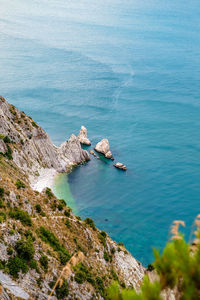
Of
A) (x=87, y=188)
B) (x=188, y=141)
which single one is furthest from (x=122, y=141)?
(x=87, y=188)

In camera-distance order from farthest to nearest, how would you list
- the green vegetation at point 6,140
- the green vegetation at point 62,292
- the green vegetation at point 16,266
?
the green vegetation at point 6,140 → the green vegetation at point 62,292 → the green vegetation at point 16,266

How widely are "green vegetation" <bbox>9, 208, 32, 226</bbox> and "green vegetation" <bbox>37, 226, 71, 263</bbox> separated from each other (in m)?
1.90

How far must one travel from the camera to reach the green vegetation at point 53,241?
1372 inches

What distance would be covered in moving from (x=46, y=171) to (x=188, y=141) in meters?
62.4

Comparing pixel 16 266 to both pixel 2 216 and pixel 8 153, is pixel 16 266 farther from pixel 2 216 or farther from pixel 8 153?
pixel 8 153

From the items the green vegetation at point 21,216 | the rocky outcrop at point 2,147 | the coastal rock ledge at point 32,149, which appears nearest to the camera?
the green vegetation at point 21,216

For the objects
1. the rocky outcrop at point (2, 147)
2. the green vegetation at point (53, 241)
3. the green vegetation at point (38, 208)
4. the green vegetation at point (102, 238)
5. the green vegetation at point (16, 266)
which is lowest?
the green vegetation at point (16, 266)

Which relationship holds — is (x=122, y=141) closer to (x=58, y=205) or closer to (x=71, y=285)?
(x=58, y=205)

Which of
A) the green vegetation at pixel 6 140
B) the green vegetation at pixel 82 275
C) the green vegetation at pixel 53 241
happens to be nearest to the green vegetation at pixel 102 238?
the green vegetation at pixel 82 275

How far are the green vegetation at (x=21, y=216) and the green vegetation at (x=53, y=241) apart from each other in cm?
190

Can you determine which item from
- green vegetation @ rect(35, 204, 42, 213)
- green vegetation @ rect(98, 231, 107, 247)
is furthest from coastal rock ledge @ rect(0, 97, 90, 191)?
green vegetation @ rect(98, 231, 107, 247)

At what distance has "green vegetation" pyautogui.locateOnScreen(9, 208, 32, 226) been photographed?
34.8 m

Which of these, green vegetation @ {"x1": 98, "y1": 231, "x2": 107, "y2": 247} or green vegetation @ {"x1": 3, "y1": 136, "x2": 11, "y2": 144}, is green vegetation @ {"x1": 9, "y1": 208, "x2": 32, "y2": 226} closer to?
green vegetation @ {"x1": 98, "y1": 231, "x2": 107, "y2": 247}

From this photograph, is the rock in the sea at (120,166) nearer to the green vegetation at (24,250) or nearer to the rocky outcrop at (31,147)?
the rocky outcrop at (31,147)
